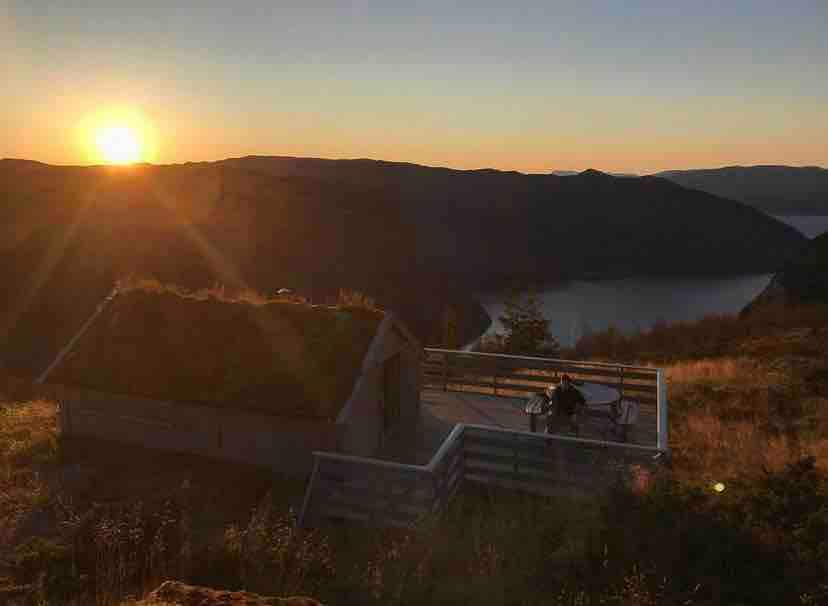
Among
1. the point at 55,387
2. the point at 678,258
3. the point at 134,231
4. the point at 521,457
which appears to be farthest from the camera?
the point at 678,258

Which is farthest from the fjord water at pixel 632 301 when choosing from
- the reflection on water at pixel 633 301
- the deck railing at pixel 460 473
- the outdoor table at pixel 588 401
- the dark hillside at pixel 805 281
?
the deck railing at pixel 460 473

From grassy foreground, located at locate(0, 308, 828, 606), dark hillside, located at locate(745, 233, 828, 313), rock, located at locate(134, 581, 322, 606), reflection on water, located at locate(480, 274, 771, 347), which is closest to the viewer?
rock, located at locate(134, 581, 322, 606)

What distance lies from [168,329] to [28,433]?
12.5 ft

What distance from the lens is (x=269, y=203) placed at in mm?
105000

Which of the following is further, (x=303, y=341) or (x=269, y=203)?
(x=269, y=203)

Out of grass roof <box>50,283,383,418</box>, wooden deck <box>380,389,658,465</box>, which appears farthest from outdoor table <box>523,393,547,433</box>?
grass roof <box>50,283,383,418</box>

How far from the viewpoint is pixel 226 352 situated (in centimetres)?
1171

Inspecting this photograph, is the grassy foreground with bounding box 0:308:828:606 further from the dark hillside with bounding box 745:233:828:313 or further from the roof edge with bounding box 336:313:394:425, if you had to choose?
the dark hillside with bounding box 745:233:828:313

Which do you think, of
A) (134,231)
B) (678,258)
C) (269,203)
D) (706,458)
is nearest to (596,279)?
(678,258)

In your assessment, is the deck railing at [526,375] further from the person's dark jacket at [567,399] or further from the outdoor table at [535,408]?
the person's dark jacket at [567,399]

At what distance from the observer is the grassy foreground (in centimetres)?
629

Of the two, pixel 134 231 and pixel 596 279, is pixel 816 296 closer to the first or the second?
pixel 596 279

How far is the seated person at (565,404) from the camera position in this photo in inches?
479

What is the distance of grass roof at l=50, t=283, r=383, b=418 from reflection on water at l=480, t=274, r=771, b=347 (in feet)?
133
